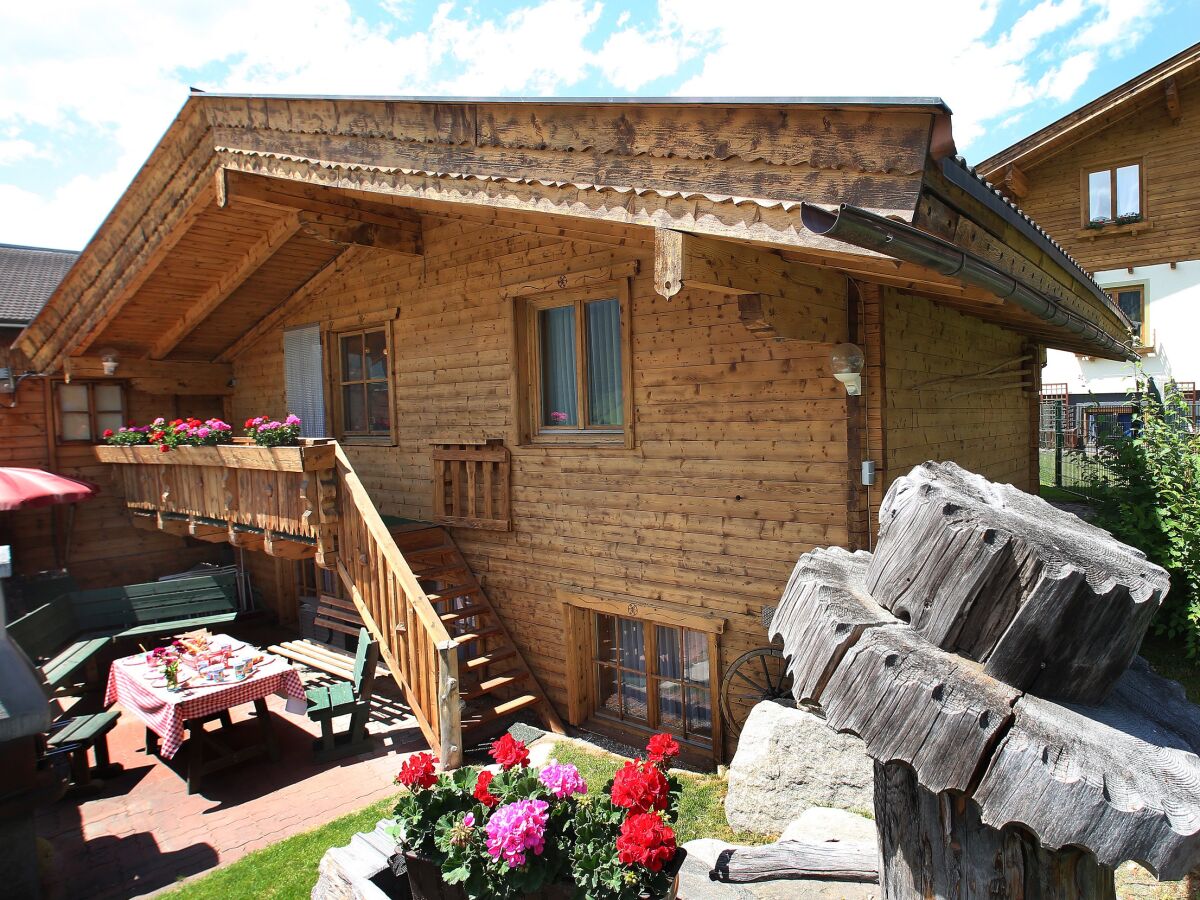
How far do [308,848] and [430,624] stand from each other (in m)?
1.85

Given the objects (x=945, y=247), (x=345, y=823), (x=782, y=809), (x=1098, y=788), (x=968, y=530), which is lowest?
(x=345, y=823)

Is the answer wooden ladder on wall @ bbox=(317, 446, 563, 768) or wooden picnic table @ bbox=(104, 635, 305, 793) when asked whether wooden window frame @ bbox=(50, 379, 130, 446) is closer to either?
wooden picnic table @ bbox=(104, 635, 305, 793)

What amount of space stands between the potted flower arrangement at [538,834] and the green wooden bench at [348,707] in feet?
14.6

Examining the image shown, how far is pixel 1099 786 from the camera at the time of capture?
1146 mm

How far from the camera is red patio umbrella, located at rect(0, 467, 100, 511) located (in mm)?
8969

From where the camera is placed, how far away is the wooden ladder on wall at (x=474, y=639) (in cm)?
750

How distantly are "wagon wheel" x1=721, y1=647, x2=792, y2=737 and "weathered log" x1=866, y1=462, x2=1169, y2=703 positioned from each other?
4629 mm

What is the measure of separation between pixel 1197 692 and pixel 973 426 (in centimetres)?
294

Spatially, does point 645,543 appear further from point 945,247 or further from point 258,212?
point 258,212

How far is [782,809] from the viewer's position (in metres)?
4.99

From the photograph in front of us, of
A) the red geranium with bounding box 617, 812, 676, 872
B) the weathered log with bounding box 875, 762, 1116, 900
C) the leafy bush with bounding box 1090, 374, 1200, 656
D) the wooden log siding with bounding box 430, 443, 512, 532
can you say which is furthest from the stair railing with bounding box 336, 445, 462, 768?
the leafy bush with bounding box 1090, 374, 1200, 656

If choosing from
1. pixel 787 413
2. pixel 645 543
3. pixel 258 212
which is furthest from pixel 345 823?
pixel 258 212

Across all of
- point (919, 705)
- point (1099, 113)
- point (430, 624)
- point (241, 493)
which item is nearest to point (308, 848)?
point (430, 624)

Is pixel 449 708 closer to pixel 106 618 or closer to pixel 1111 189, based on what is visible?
pixel 106 618
